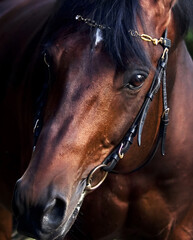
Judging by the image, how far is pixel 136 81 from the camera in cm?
233

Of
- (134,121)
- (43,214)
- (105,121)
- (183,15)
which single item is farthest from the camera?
(183,15)

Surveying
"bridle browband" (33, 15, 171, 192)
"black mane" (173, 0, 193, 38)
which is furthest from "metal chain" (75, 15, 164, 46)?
"black mane" (173, 0, 193, 38)

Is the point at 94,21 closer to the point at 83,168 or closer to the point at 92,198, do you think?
the point at 83,168

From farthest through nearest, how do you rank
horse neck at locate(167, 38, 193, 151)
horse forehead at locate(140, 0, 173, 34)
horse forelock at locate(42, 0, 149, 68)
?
horse neck at locate(167, 38, 193, 151) < horse forehead at locate(140, 0, 173, 34) < horse forelock at locate(42, 0, 149, 68)

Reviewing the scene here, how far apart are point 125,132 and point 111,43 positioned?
37cm

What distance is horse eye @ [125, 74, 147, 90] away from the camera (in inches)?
91.4

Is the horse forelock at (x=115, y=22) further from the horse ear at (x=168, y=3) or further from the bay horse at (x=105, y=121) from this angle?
the horse ear at (x=168, y=3)

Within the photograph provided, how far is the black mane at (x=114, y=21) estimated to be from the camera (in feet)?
7.51

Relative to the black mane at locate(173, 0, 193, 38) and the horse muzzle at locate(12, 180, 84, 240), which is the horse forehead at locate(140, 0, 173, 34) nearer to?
the black mane at locate(173, 0, 193, 38)

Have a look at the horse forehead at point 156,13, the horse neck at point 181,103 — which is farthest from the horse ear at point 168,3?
the horse neck at point 181,103

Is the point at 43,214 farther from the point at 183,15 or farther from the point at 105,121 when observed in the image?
the point at 183,15

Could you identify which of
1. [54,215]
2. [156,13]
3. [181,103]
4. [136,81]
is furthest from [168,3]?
[54,215]

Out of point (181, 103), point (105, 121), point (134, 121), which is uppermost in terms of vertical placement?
point (105, 121)

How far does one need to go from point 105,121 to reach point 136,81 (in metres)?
0.19
